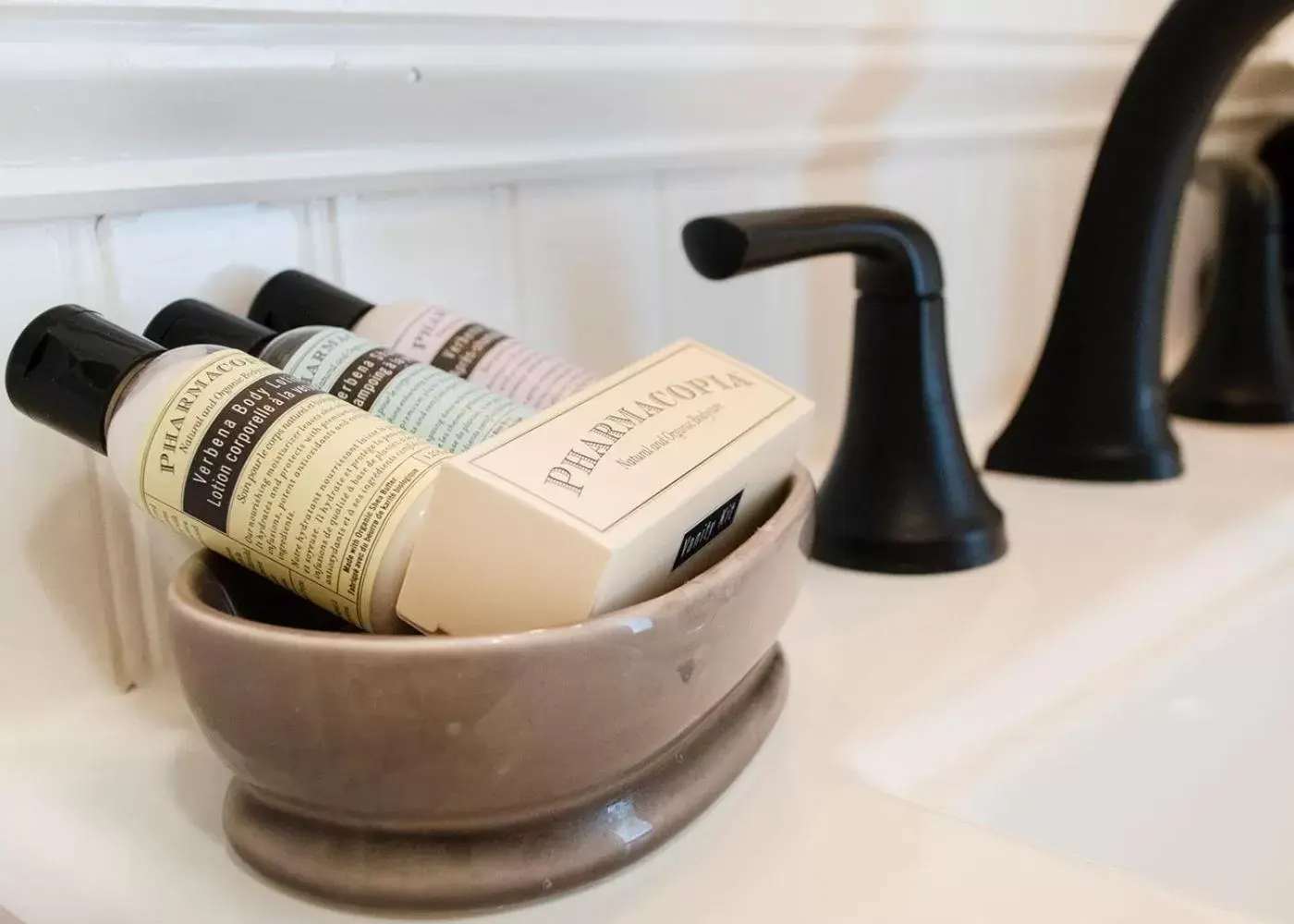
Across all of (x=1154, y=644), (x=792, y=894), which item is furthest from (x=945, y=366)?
(x=792, y=894)

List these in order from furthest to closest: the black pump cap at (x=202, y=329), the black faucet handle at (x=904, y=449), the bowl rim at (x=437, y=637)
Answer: the black faucet handle at (x=904, y=449), the black pump cap at (x=202, y=329), the bowl rim at (x=437, y=637)

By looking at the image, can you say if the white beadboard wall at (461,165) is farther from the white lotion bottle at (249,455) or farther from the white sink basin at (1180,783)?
the white sink basin at (1180,783)

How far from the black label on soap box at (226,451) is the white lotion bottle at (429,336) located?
0.09 meters

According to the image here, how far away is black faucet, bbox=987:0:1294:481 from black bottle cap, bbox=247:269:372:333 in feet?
1.11

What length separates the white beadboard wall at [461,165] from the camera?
0.31 metres

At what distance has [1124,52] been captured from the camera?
0.67 meters

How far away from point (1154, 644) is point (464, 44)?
0.32m

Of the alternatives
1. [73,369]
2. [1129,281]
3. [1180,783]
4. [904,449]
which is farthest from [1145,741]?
[73,369]

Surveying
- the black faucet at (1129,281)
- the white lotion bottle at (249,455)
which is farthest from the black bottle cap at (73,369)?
the black faucet at (1129,281)

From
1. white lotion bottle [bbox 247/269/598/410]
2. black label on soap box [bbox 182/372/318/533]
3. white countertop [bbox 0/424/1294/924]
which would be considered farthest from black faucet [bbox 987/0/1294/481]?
black label on soap box [bbox 182/372/318/533]

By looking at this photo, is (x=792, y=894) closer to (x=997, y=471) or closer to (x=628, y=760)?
(x=628, y=760)

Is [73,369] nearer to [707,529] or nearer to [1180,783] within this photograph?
[707,529]

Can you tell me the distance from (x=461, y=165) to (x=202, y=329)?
121mm

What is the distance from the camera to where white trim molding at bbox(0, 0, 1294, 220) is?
301 millimetres
